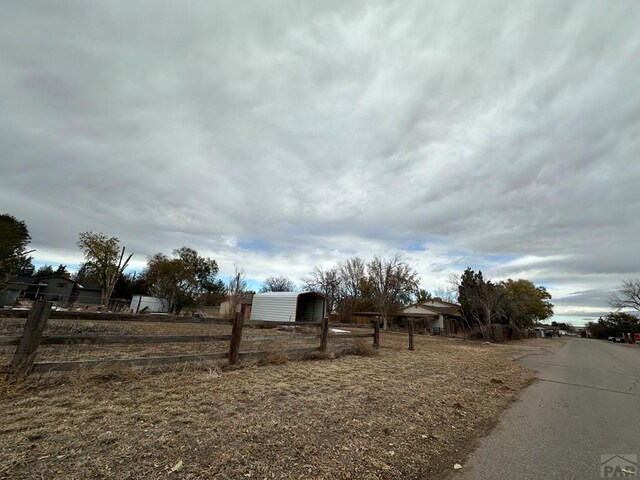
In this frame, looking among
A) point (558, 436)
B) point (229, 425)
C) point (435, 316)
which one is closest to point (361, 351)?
point (558, 436)

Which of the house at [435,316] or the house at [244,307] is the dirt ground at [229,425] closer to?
the house at [244,307]

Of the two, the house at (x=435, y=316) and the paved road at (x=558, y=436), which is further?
the house at (x=435, y=316)

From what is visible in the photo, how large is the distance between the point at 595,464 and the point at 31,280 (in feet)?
226

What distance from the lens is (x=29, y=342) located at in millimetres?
4777

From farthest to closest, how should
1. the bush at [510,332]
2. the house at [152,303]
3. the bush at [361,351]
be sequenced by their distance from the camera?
the house at [152,303] → the bush at [510,332] → the bush at [361,351]

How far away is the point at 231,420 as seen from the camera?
13.1 ft

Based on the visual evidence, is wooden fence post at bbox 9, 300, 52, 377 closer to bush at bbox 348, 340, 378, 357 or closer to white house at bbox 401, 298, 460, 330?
bush at bbox 348, 340, 378, 357

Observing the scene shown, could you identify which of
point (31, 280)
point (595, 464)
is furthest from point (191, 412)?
point (31, 280)

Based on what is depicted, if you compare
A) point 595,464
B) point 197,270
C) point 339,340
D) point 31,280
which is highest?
point 197,270

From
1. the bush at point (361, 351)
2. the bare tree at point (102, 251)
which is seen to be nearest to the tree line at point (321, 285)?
the bare tree at point (102, 251)

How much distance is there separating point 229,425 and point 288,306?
30.3 metres

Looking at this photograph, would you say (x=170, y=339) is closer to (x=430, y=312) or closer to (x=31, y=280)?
(x=430, y=312)

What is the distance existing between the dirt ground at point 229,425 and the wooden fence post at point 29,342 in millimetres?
274

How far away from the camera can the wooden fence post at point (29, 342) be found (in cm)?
469
